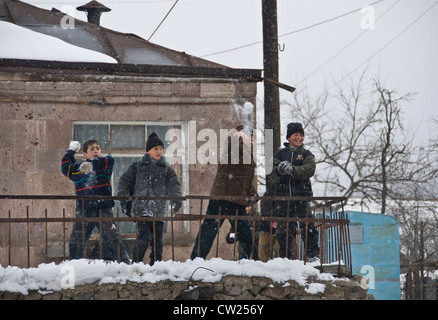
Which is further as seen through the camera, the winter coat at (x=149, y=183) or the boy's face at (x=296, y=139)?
the boy's face at (x=296, y=139)

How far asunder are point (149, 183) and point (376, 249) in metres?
7.73

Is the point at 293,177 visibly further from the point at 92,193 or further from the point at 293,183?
the point at 92,193

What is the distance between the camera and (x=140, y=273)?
7.05 m

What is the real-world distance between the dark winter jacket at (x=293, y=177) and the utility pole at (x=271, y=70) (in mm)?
1823

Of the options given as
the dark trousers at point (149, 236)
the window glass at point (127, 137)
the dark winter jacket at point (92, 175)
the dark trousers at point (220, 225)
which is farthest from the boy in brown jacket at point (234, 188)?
the window glass at point (127, 137)

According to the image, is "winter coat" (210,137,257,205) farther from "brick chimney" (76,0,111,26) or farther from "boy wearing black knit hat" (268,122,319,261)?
"brick chimney" (76,0,111,26)

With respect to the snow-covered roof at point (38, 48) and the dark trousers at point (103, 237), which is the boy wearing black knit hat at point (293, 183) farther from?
the snow-covered roof at point (38, 48)

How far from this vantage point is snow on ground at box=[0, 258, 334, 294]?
6848 mm

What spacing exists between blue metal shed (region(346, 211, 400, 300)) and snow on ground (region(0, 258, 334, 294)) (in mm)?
7042

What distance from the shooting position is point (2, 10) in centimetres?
1148

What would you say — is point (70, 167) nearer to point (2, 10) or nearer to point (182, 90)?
point (182, 90)

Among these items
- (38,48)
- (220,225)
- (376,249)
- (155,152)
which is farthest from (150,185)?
(376,249)

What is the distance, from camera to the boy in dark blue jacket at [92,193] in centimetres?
774
